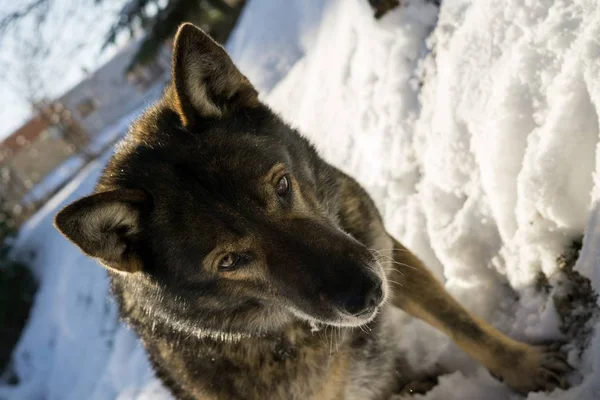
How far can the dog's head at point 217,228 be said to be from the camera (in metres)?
1.97

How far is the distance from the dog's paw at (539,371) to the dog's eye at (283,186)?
1.43 meters

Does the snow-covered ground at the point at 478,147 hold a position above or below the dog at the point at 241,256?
below

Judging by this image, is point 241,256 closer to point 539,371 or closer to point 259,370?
point 259,370

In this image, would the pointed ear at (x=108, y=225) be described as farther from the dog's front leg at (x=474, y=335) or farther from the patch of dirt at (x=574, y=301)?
the patch of dirt at (x=574, y=301)

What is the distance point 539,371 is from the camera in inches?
87.4

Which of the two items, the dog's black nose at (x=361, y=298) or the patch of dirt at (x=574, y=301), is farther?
the patch of dirt at (x=574, y=301)

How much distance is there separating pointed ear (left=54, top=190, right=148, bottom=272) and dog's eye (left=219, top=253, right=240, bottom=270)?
1.26ft

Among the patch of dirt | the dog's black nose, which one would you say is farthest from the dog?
the patch of dirt

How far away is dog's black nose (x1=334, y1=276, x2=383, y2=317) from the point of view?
1.87 meters

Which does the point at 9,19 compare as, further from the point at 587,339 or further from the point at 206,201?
the point at 587,339

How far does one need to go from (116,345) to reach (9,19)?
837 cm

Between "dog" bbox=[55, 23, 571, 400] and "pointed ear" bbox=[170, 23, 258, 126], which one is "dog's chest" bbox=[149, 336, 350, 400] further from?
"pointed ear" bbox=[170, 23, 258, 126]

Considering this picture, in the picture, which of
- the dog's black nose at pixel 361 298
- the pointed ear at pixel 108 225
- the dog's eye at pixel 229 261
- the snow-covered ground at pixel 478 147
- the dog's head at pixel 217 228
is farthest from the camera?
the snow-covered ground at pixel 478 147

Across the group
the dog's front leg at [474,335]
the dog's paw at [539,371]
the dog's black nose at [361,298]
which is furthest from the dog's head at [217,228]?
the dog's paw at [539,371]
